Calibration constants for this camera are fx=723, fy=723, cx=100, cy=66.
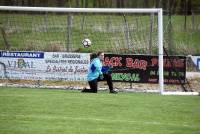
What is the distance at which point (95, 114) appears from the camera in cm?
1631

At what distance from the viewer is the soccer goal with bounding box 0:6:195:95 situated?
89.1 ft

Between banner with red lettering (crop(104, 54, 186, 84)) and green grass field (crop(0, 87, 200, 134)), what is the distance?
3.38 m

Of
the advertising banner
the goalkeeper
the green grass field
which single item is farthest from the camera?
the advertising banner

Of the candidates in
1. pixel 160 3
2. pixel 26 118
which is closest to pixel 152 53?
pixel 26 118

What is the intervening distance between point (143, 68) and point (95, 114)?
9.03 m

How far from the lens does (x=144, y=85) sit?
26219mm

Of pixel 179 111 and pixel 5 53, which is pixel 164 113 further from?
pixel 5 53

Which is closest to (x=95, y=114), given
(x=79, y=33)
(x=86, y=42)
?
(x=86, y=42)

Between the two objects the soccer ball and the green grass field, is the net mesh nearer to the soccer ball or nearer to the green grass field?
the soccer ball

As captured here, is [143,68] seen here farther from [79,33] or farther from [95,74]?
[79,33]

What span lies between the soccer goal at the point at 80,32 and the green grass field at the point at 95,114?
6.00 meters

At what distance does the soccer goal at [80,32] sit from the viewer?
27.2 m

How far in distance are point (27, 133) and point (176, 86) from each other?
12.6 metres

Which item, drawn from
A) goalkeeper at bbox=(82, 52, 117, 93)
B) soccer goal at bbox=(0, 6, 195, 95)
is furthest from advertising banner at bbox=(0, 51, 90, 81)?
goalkeeper at bbox=(82, 52, 117, 93)
